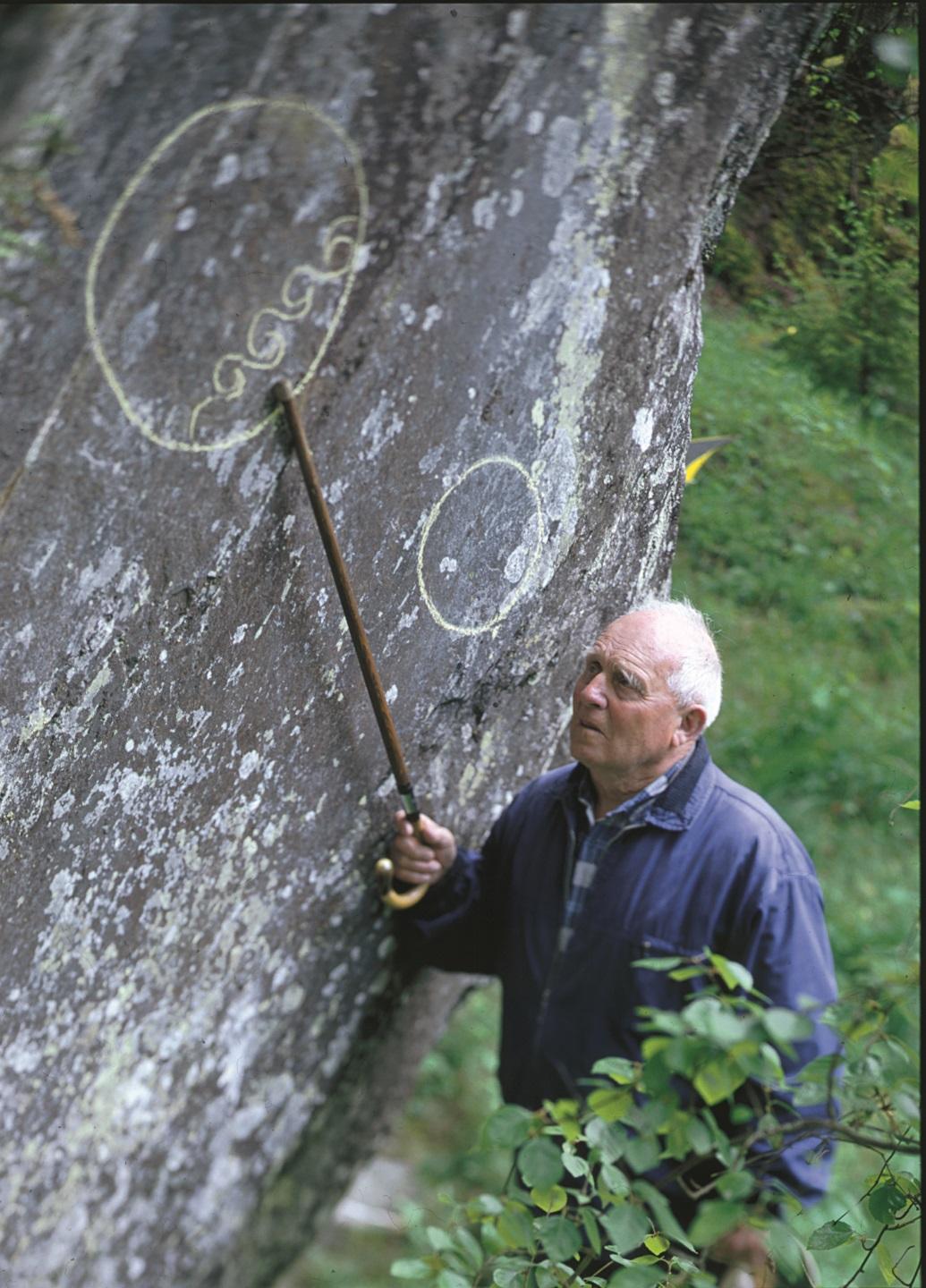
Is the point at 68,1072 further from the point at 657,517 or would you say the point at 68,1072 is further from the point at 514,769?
the point at 657,517

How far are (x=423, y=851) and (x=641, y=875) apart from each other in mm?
491

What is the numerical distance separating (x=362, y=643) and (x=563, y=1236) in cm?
110

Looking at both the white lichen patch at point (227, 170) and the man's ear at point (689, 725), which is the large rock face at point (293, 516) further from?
the man's ear at point (689, 725)

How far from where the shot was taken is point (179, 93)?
8.76 feet

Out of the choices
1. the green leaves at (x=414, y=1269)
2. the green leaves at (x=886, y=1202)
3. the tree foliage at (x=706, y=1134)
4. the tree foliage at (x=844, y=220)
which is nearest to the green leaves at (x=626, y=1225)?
the tree foliage at (x=706, y=1134)

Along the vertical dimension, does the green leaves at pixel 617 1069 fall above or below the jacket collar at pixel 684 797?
above

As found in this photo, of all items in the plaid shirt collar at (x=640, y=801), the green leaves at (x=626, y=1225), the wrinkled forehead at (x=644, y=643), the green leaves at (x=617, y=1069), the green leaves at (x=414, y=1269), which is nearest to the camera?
the green leaves at (x=626, y=1225)

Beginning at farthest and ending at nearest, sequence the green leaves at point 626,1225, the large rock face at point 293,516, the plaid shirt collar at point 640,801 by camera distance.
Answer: the large rock face at point 293,516 < the plaid shirt collar at point 640,801 < the green leaves at point 626,1225

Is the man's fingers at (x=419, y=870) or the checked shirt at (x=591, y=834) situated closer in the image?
the checked shirt at (x=591, y=834)

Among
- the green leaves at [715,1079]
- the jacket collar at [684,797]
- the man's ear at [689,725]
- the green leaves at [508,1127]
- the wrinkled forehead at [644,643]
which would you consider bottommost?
the jacket collar at [684,797]

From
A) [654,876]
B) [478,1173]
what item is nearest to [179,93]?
[654,876]

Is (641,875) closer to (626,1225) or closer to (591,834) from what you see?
(591,834)

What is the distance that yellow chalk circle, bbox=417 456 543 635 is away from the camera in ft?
6.92

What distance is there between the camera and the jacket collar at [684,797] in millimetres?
1967
